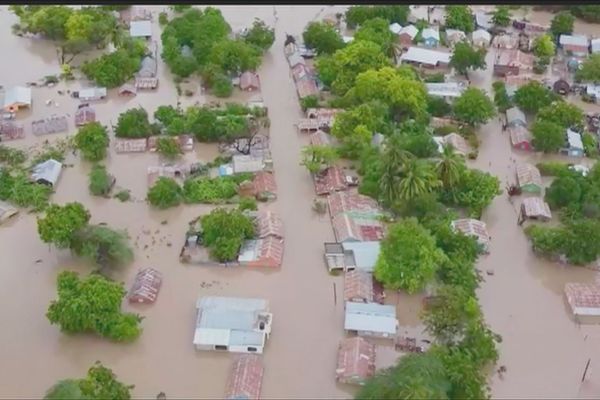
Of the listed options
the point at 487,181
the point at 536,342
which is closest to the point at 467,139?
the point at 487,181

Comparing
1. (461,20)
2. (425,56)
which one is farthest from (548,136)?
(461,20)

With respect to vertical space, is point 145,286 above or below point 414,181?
below

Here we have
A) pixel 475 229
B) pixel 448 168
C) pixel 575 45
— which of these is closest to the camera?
pixel 475 229

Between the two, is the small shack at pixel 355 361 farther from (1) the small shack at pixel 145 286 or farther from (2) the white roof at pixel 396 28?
(2) the white roof at pixel 396 28

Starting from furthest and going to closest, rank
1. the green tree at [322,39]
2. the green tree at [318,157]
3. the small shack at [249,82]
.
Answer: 1. the green tree at [322,39]
2. the small shack at [249,82]
3. the green tree at [318,157]

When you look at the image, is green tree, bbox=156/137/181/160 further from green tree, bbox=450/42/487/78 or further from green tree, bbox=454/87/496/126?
green tree, bbox=450/42/487/78

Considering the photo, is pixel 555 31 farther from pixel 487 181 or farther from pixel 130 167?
pixel 130 167

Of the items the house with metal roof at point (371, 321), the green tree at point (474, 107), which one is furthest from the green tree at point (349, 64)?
the house with metal roof at point (371, 321)

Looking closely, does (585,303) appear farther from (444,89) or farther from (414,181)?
(444,89)
